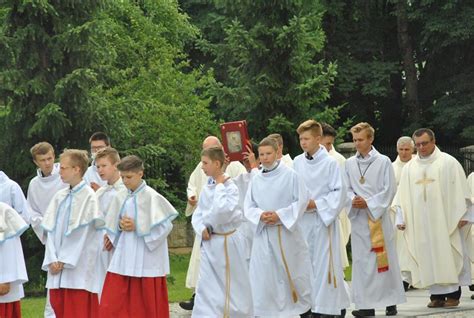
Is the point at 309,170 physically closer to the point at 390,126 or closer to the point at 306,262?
the point at 306,262

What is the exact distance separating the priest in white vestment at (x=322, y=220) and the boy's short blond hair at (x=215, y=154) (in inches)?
50.0

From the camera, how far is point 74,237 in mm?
11797

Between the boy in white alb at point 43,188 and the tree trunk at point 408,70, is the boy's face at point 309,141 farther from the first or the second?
the tree trunk at point 408,70

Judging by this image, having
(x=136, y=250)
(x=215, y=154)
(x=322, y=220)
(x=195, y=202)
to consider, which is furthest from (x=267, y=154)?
(x=195, y=202)

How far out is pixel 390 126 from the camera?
36.5 meters

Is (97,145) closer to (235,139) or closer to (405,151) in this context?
(235,139)

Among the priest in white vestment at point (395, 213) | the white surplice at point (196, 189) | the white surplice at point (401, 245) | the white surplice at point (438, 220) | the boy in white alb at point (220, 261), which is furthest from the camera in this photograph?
the priest in white vestment at point (395, 213)

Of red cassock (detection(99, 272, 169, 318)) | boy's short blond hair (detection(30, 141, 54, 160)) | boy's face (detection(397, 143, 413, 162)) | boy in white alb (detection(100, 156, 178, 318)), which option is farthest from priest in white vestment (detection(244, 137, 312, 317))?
boy's face (detection(397, 143, 413, 162))

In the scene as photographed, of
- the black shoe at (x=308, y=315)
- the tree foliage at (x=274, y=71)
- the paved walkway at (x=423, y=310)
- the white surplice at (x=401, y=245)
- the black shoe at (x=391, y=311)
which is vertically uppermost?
the tree foliage at (x=274, y=71)

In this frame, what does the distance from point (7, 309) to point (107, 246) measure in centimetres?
139

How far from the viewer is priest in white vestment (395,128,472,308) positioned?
15.4 m

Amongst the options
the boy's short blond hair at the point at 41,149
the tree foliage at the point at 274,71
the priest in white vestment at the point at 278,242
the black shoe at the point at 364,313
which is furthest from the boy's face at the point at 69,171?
the tree foliage at the point at 274,71

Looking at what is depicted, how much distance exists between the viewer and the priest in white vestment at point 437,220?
15.4m

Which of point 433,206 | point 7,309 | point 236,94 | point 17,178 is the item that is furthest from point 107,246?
point 236,94
